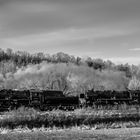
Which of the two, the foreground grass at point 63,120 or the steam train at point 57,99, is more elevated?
the steam train at point 57,99

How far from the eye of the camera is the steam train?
127 ft

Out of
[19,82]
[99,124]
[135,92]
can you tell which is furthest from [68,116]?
[19,82]

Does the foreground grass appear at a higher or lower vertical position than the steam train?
lower

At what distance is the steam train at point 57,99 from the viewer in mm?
38656

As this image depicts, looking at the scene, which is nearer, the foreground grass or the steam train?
the foreground grass

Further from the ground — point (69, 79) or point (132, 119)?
point (69, 79)

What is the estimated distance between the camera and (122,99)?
45.2 meters

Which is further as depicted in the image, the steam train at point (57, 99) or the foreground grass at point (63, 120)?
the steam train at point (57, 99)

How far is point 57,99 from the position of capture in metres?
41.0

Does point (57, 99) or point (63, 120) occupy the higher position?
point (57, 99)

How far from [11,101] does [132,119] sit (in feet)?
46.5

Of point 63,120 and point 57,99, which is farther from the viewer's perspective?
point 57,99

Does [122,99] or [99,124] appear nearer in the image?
[99,124]

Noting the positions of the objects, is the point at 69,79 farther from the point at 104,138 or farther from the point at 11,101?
the point at 104,138
